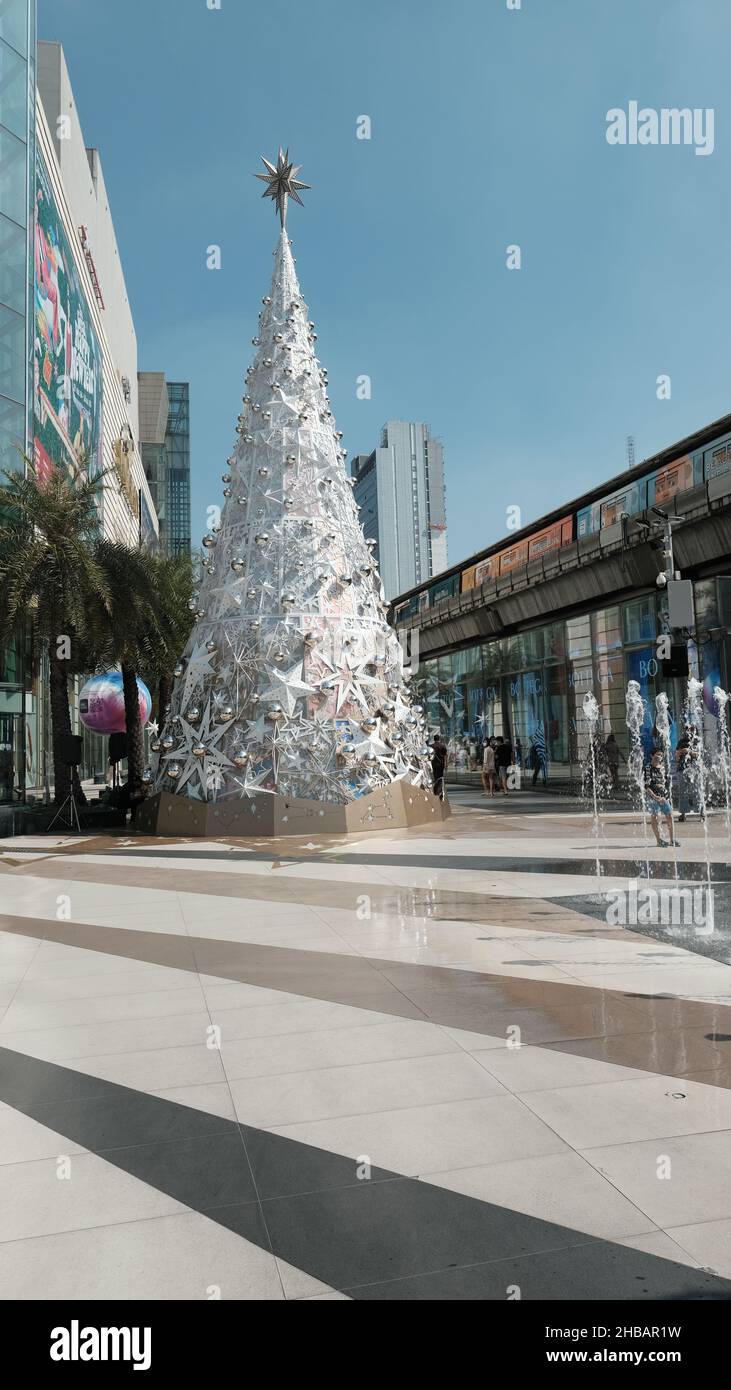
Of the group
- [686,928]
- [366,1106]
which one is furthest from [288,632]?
[366,1106]

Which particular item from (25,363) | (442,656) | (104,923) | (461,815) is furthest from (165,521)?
(104,923)

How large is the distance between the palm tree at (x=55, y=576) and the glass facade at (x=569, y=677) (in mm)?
7905

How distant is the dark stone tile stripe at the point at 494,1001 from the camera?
443 centimetres

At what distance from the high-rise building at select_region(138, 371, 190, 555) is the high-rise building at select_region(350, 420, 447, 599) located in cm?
2220

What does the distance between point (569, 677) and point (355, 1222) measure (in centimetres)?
2500

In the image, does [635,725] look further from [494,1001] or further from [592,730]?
[494,1001]

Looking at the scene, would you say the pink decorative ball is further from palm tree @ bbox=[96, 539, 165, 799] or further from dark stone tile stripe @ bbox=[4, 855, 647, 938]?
dark stone tile stripe @ bbox=[4, 855, 647, 938]

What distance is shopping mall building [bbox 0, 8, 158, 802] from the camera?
22375 millimetres

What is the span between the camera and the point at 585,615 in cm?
2603

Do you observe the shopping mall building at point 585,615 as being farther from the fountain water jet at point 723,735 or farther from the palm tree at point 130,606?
the palm tree at point 130,606

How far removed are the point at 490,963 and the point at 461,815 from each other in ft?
42.4

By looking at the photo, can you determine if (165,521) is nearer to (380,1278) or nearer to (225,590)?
(225,590)
